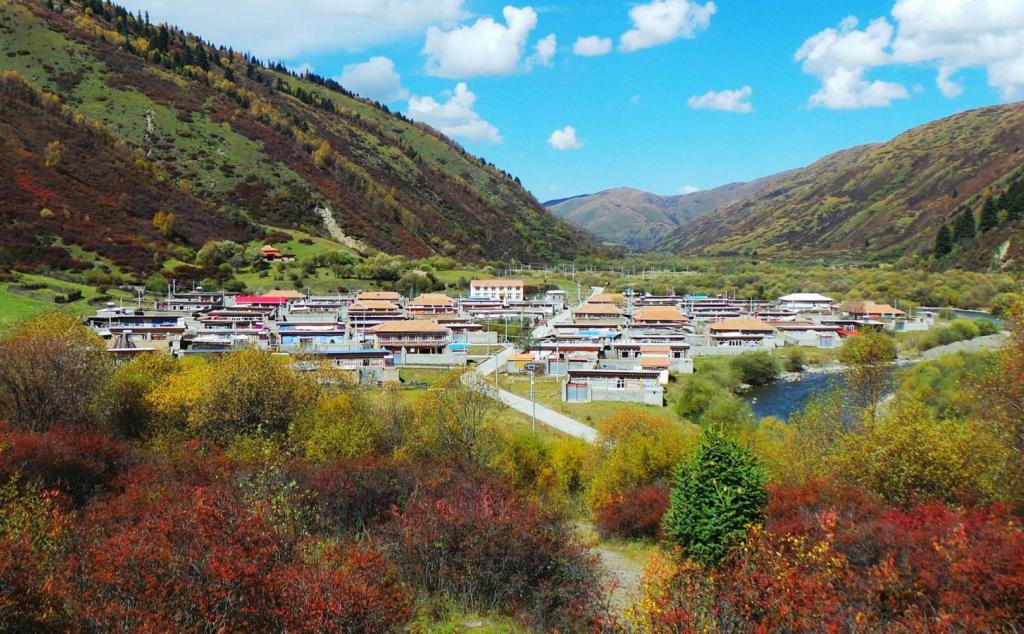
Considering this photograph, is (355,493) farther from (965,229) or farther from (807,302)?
(965,229)

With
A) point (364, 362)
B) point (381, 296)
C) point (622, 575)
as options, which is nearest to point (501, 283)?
point (381, 296)

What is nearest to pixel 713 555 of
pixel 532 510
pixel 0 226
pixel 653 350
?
pixel 532 510

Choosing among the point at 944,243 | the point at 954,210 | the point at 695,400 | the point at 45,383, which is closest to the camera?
the point at 45,383

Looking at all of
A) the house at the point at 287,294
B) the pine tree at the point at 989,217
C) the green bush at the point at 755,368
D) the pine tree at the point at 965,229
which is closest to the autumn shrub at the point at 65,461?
the green bush at the point at 755,368

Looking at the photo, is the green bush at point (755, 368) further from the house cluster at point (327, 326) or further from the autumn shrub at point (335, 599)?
the autumn shrub at point (335, 599)

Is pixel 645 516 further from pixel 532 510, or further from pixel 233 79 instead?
pixel 233 79

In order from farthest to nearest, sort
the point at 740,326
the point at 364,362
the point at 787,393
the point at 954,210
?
the point at 954,210
the point at 740,326
the point at 787,393
the point at 364,362
